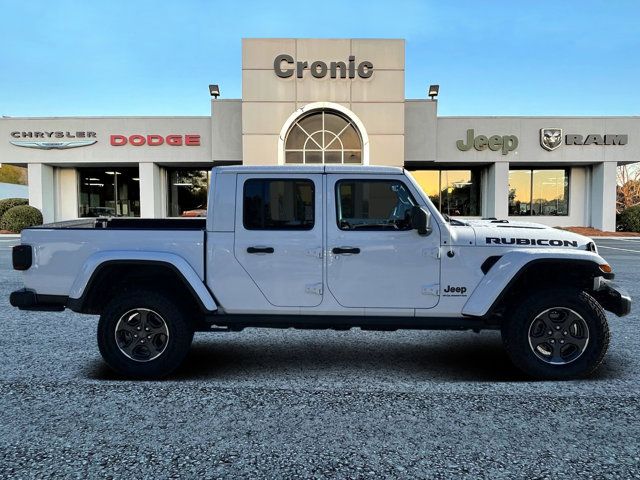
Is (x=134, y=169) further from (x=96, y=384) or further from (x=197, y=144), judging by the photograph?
(x=96, y=384)

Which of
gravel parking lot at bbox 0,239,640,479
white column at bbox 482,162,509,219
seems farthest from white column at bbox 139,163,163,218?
gravel parking lot at bbox 0,239,640,479

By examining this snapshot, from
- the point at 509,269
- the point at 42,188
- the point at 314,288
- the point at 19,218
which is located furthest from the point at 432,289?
the point at 42,188

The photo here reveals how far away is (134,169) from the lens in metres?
30.1

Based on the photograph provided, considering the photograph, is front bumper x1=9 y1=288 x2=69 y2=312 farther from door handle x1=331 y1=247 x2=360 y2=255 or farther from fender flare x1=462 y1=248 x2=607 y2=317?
fender flare x1=462 y1=248 x2=607 y2=317

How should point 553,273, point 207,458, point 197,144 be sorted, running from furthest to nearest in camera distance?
point 197,144
point 553,273
point 207,458

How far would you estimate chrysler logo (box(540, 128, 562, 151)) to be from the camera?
26516mm

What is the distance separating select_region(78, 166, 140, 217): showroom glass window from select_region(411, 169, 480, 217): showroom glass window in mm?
17021

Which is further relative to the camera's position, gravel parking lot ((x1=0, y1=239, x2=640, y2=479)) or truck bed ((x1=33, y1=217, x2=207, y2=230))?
truck bed ((x1=33, y1=217, x2=207, y2=230))

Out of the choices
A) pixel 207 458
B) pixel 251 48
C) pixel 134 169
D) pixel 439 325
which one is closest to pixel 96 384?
pixel 207 458

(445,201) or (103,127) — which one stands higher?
(103,127)

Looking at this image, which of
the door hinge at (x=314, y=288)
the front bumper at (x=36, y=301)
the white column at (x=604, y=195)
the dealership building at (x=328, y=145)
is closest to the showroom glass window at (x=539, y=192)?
the dealership building at (x=328, y=145)

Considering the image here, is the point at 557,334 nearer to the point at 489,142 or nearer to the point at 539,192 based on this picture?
the point at 489,142

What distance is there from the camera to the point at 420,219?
448cm

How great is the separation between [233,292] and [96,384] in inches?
57.3
